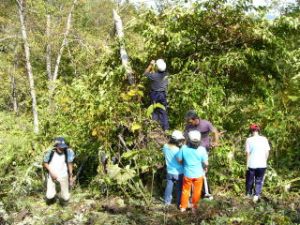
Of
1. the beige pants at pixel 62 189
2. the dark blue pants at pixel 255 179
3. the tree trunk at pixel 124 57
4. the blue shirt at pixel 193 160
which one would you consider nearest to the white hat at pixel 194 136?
the blue shirt at pixel 193 160

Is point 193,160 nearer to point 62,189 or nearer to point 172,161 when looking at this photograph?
point 172,161

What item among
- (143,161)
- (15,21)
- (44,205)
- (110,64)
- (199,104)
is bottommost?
(44,205)

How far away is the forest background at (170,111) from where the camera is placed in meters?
9.75

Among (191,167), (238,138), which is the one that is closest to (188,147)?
(191,167)

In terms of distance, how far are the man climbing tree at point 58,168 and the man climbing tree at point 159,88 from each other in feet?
6.49

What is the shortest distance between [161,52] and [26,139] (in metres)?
3.87

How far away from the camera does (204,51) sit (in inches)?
435

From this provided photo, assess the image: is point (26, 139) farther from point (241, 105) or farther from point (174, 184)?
point (241, 105)

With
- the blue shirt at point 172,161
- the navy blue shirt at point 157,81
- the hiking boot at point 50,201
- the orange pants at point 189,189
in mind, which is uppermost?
the navy blue shirt at point 157,81

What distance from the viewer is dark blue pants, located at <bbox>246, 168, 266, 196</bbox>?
9.43m

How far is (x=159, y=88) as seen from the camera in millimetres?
10164

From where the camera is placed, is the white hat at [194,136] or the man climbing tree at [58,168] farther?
the man climbing tree at [58,168]

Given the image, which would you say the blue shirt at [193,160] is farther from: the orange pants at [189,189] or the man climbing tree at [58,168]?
the man climbing tree at [58,168]

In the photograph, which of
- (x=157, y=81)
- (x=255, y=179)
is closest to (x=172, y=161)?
(x=255, y=179)
